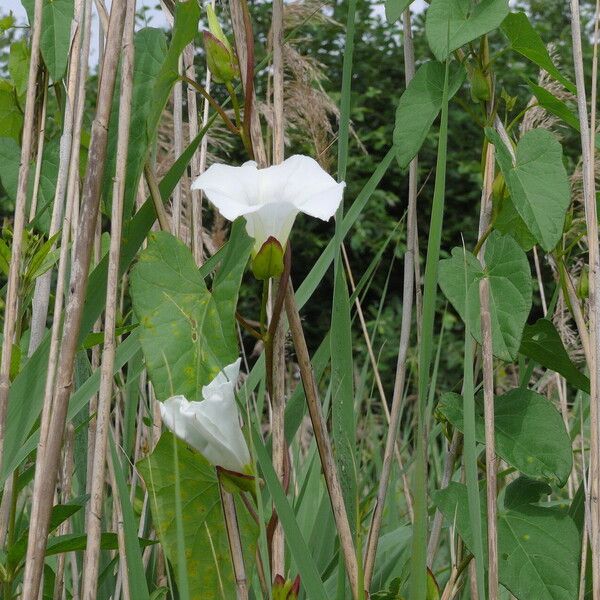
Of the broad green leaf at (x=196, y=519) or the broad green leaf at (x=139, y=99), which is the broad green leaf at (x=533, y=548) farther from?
the broad green leaf at (x=139, y=99)

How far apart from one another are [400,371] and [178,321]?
26cm

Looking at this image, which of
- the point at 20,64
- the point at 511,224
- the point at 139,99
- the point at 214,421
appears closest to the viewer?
the point at 214,421

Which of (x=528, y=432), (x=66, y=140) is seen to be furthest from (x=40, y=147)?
(x=528, y=432)

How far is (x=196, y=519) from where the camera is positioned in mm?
662

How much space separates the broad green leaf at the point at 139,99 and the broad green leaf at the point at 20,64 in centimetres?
24

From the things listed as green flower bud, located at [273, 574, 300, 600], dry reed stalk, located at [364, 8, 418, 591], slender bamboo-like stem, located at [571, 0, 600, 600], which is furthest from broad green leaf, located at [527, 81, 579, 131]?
green flower bud, located at [273, 574, 300, 600]

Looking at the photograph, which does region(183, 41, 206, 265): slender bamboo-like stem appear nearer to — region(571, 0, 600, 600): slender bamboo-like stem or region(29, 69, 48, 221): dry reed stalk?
region(29, 69, 48, 221): dry reed stalk

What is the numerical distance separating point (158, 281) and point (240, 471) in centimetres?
14

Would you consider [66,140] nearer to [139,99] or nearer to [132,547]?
[139,99]

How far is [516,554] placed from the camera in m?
0.77

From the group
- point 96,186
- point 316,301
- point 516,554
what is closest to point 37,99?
A: point 96,186

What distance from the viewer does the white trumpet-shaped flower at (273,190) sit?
0.60m

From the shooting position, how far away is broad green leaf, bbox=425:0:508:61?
700 millimetres

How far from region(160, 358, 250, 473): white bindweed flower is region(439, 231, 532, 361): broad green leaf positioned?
224 mm
